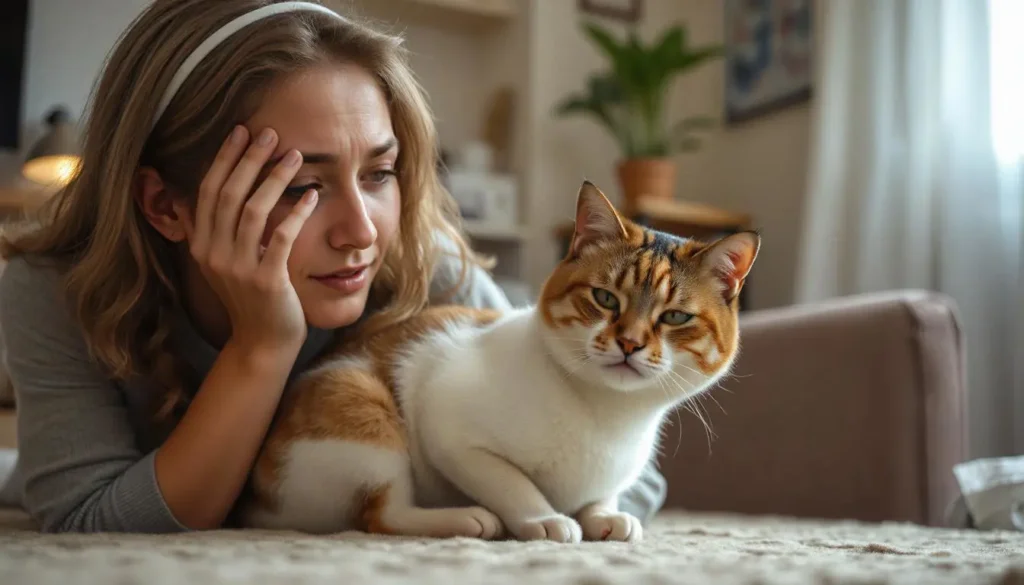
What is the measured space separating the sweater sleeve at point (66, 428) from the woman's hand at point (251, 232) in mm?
219

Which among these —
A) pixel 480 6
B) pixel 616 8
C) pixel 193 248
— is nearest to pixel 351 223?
pixel 193 248

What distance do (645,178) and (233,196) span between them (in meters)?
2.14

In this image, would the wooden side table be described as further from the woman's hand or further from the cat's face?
the woman's hand

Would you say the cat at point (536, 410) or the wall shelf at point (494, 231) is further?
the wall shelf at point (494, 231)

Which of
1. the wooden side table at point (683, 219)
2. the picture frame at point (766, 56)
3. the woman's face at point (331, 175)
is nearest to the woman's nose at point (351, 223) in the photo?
the woman's face at point (331, 175)

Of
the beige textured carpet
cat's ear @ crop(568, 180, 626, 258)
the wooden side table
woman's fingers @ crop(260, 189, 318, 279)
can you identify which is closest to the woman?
woman's fingers @ crop(260, 189, 318, 279)

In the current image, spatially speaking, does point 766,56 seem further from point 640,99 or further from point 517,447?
point 517,447

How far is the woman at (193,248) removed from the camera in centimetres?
91

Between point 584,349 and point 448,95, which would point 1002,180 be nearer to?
point 584,349

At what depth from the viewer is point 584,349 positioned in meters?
0.90

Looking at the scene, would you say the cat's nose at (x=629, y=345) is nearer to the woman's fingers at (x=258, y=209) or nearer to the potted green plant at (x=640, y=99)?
the woman's fingers at (x=258, y=209)

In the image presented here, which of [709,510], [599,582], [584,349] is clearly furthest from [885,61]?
[599,582]

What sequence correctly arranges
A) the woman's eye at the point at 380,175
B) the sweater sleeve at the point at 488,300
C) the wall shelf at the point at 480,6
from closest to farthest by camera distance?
the woman's eye at the point at 380,175 < the sweater sleeve at the point at 488,300 < the wall shelf at the point at 480,6

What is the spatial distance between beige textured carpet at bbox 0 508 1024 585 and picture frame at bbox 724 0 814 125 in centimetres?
238
